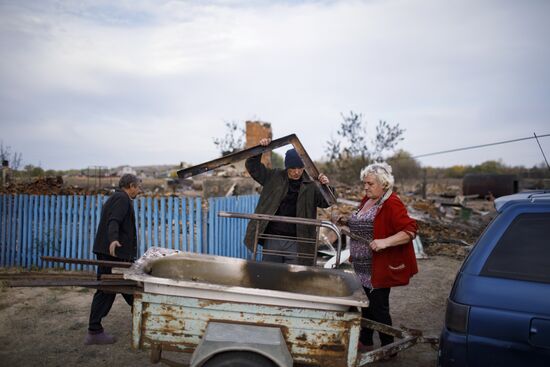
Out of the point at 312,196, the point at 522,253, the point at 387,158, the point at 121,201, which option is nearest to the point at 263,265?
the point at 312,196

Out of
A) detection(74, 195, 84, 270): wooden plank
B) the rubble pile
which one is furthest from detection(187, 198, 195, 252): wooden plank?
the rubble pile

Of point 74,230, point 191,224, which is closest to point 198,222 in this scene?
point 191,224

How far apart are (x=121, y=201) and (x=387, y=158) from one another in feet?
53.3

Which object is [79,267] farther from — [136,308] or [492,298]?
[492,298]

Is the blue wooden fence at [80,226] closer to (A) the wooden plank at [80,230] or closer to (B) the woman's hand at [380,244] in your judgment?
(A) the wooden plank at [80,230]

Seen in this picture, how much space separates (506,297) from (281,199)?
2.47 metres

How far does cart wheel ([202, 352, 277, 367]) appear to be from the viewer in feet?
7.99

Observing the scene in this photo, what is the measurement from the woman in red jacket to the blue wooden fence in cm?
431

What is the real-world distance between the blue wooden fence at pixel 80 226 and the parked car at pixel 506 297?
5671 mm

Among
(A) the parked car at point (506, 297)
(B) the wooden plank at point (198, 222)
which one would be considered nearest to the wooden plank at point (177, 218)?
(B) the wooden plank at point (198, 222)

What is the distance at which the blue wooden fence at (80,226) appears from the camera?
752 centimetres

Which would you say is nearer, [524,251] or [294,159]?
[524,251]

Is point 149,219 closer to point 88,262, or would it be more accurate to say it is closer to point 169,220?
point 169,220

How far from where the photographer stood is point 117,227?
4074 mm
